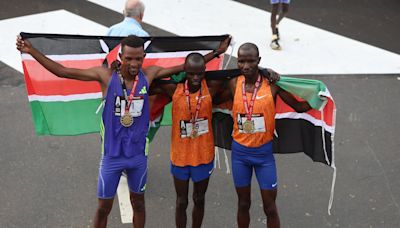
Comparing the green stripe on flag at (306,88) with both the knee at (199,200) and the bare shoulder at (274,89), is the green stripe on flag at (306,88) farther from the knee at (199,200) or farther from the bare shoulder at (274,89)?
the knee at (199,200)

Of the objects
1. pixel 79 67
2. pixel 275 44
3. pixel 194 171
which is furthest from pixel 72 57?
→ pixel 275 44

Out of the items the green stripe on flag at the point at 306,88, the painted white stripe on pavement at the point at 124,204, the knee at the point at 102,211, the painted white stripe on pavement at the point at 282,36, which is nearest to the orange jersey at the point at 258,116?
the green stripe on flag at the point at 306,88

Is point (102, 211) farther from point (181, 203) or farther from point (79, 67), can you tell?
point (79, 67)

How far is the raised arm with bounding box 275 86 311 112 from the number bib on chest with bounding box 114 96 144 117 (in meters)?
1.29

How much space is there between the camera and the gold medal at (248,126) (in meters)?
4.78

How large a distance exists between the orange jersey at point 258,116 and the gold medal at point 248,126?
0.02m

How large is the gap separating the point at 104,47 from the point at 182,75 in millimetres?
920

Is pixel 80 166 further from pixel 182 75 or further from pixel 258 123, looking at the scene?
pixel 258 123

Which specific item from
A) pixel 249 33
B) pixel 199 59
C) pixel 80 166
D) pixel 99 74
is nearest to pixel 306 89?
pixel 199 59

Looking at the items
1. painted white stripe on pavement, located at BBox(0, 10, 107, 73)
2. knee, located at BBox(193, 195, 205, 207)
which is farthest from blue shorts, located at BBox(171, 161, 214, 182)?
painted white stripe on pavement, located at BBox(0, 10, 107, 73)

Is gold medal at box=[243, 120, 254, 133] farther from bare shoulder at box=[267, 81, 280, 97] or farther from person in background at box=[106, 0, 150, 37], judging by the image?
person in background at box=[106, 0, 150, 37]

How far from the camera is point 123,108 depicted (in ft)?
15.1

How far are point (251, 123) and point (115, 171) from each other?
1227 mm

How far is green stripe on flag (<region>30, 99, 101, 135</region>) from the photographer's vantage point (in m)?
5.42
